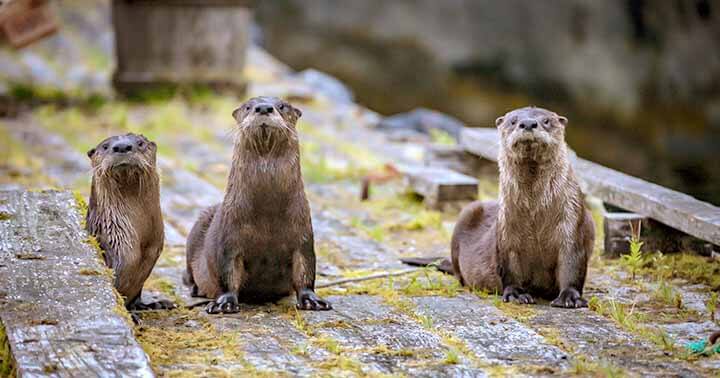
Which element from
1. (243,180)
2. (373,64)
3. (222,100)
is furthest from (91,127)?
(373,64)

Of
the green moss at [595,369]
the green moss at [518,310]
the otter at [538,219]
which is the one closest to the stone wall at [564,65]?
the otter at [538,219]

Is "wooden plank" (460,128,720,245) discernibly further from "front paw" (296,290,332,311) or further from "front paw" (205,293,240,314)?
"front paw" (205,293,240,314)

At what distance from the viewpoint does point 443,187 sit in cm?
730

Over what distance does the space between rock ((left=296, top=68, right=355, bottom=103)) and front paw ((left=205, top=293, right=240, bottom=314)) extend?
8.95 meters

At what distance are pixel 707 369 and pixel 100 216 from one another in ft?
7.74

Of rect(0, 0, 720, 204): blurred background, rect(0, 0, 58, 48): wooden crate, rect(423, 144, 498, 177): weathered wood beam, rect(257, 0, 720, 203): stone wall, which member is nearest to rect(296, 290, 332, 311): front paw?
rect(423, 144, 498, 177): weathered wood beam

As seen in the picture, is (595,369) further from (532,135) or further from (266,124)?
(266,124)

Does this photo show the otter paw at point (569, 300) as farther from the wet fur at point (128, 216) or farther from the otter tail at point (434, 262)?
the wet fur at point (128, 216)

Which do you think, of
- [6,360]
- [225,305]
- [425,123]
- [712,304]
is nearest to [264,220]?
[225,305]

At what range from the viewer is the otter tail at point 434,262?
5934mm

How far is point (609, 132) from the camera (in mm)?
13625

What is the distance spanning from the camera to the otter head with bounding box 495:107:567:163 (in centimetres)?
511

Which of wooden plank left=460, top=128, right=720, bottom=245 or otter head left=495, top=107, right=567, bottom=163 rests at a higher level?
otter head left=495, top=107, right=567, bottom=163

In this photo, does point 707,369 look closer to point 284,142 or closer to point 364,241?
point 284,142
